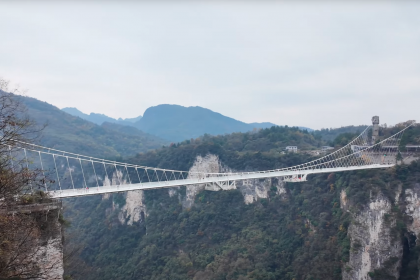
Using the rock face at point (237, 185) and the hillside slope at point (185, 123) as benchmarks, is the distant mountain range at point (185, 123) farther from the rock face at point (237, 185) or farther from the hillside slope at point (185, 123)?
the rock face at point (237, 185)

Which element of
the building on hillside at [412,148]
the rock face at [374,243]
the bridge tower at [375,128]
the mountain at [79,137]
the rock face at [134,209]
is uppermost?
the mountain at [79,137]

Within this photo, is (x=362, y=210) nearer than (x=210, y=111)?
Yes

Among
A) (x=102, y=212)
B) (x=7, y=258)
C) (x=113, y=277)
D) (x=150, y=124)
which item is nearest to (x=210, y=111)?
(x=150, y=124)

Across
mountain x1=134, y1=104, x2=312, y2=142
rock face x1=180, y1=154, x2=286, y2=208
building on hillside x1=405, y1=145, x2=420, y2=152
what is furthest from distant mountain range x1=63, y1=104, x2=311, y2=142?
building on hillside x1=405, y1=145, x2=420, y2=152

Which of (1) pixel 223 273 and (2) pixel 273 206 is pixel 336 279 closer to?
(1) pixel 223 273

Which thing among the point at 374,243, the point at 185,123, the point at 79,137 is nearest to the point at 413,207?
the point at 374,243

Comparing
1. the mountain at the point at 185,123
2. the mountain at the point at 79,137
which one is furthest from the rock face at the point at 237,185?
the mountain at the point at 185,123
